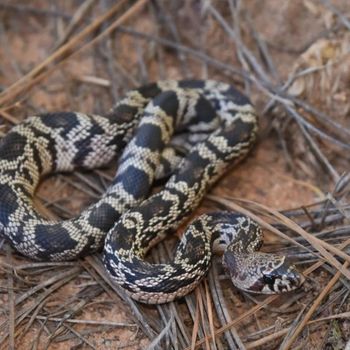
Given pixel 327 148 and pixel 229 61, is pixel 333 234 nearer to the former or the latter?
pixel 327 148

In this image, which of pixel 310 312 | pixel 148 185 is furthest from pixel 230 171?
pixel 310 312

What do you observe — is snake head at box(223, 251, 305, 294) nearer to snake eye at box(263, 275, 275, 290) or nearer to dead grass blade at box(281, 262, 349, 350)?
snake eye at box(263, 275, 275, 290)

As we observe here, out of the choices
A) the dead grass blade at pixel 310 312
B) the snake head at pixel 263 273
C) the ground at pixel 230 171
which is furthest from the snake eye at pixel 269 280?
the dead grass blade at pixel 310 312

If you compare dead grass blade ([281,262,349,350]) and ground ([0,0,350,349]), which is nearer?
dead grass blade ([281,262,349,350])

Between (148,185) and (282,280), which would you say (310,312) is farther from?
(148,185)

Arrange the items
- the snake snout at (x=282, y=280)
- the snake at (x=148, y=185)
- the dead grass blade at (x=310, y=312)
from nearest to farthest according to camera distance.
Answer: the dead grass blade at (x=310, y=312)
the snake snout at (x=282, y=280)
the snake at (x=148, y=185)

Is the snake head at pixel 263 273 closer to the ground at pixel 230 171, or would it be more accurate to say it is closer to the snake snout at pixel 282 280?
the snake snout at pixel 282 280

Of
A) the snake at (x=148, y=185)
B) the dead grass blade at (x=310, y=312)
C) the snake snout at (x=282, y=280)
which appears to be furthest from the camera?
the snake at (x=148, y=185)

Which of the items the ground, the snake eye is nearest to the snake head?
the snake eye

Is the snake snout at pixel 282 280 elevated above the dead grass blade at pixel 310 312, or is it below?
above
